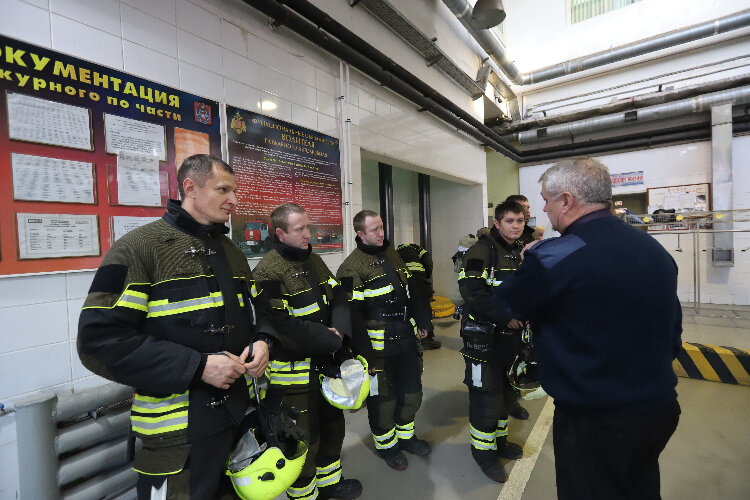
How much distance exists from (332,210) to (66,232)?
2.13 meters

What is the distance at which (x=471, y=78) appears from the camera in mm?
6055

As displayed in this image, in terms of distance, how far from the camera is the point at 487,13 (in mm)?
4648

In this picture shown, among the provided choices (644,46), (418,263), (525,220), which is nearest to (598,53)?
(644,46)

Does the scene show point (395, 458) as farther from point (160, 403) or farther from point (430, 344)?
point (430, 344)

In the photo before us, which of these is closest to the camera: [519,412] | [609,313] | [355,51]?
[609,313]

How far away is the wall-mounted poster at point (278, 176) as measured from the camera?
265 cm

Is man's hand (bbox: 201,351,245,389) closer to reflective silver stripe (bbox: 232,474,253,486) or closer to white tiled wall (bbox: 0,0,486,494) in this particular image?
reflective silver stripe (bbox: 232,474,253,486)

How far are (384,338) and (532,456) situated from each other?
1.54 m

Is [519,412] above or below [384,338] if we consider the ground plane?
below

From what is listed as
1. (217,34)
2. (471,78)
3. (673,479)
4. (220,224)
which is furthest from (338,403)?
(471,78)

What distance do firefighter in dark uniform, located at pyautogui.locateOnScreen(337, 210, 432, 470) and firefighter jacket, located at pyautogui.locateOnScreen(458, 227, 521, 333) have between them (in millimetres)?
522

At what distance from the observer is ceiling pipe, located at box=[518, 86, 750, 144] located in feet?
21.7

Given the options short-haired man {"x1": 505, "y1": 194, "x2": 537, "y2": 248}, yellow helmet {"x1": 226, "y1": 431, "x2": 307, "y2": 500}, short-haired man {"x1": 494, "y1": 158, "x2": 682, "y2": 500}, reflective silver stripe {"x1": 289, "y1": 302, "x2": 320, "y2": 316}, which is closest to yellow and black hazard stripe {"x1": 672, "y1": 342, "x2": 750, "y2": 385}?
short-haired man {"x1": 505, "y1": 194, "x2": 537, "y2": 248}

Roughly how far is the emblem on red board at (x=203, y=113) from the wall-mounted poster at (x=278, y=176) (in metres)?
0.16
